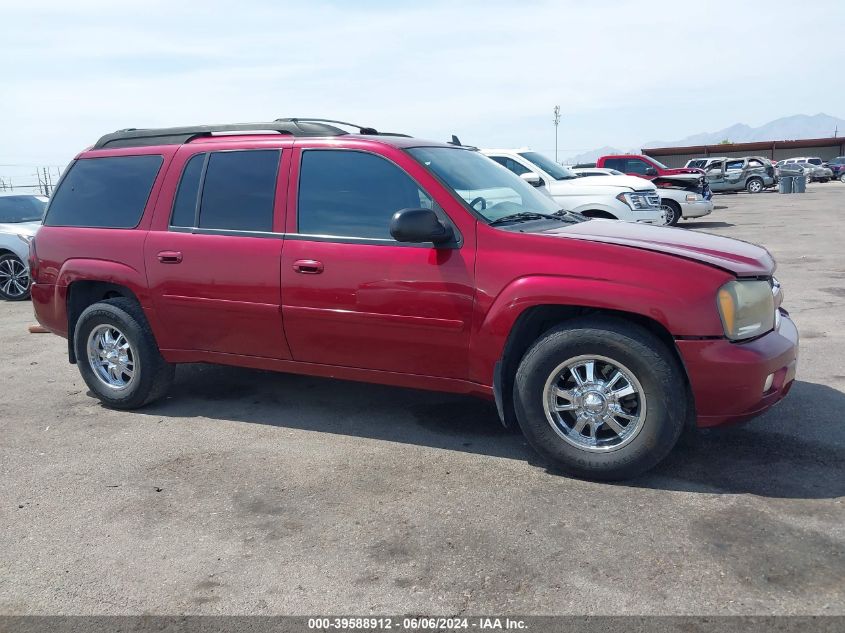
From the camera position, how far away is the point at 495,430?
491 centimetres

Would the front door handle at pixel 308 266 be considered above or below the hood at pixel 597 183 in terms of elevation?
below

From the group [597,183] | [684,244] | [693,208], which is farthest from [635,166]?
[684,244]

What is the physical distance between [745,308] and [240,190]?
10.2 feet

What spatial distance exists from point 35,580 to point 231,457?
1.45 metres

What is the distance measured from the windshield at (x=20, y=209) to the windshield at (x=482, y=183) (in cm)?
929

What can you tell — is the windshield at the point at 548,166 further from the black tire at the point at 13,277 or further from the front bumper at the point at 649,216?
the black tire at the point at 13,277

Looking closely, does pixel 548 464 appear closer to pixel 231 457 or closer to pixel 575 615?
pixel 575 615

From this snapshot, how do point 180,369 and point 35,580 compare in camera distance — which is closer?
point 35,580

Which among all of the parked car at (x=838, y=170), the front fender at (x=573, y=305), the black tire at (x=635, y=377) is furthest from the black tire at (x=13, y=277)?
the parked car at (x=838, y=170)

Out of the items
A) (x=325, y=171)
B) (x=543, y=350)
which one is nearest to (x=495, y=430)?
(x=543, y=350)

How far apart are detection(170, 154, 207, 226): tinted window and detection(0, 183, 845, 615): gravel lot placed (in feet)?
4.52

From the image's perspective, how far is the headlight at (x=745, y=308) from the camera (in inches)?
150

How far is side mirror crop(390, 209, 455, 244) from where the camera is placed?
13.7 ft

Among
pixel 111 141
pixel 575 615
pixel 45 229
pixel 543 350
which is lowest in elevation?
pixel 575 615
